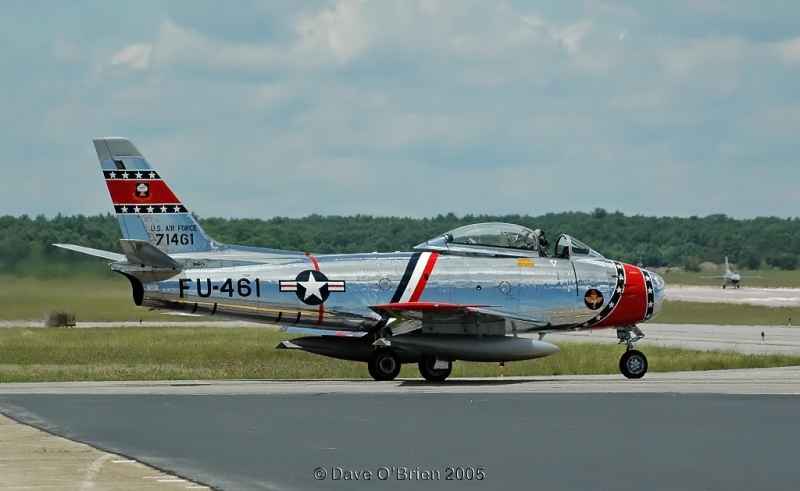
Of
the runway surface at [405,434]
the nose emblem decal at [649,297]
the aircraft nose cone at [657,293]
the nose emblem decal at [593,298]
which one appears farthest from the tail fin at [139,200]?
the aircraft nose cone at [657,293]

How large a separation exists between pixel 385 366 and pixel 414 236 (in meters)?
60.4

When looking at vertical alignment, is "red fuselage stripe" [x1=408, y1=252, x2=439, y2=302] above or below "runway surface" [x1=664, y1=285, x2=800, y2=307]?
above

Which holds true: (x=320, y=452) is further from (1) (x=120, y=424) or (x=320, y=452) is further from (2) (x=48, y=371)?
(2) (x=48, y=371)

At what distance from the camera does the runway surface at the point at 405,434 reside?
46.3 ft

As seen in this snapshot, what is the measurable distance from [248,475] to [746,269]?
14579 cm

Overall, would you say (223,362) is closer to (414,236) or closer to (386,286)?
(386,286)

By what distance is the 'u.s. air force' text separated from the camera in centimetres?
2783

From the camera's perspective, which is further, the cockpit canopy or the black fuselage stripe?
the cockpit canopy

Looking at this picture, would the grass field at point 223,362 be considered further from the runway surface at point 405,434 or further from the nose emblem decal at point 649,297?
the runway surface at point 405,434

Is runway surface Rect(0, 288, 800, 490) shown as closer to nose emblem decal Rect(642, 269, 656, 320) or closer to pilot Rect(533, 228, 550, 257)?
nose emblem decal Rect(642, 269, 656, 320)

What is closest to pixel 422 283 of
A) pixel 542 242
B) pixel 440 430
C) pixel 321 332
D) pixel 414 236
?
pixel 321 332

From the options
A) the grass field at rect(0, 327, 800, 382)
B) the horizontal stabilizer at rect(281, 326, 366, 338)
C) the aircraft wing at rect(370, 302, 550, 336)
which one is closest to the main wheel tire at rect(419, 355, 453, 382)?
the aircraft wing at rect(370, 302, 550, 336)

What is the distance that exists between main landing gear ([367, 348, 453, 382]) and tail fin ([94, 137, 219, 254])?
4.48 m

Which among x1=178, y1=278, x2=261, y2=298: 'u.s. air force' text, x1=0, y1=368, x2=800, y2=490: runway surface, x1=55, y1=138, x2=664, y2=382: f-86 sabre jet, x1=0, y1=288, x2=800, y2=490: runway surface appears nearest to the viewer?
x1=0, y1=288, x2=800, y2=490: runway surface
